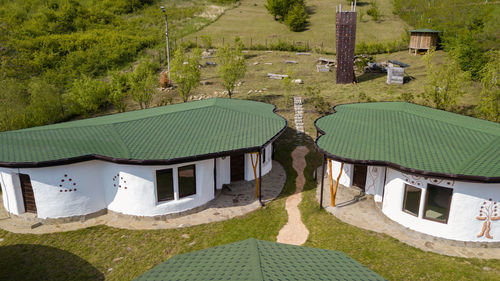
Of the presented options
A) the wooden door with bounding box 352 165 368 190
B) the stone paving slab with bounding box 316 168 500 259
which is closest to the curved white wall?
the stone paving slab with bounding box 316 168 500 259

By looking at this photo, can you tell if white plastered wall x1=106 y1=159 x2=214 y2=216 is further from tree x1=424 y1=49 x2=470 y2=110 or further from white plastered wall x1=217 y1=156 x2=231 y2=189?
tree x1=424 y1=49 x2=470 y2=110

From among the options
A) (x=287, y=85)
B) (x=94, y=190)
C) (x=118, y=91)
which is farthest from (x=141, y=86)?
(x=94, y=190)

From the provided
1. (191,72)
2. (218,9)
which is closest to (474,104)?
(191,72)

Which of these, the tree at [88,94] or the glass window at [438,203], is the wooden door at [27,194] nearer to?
the tree at [88,94]

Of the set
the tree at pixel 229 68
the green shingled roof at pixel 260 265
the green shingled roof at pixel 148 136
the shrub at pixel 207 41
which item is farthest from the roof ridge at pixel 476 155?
the shrub at pixel 207 41

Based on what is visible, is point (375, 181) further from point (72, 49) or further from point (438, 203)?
point (72, 49)

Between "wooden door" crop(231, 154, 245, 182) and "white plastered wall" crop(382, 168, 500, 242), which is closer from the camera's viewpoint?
"white plastered wall" crop(382, 168, 500, 242)

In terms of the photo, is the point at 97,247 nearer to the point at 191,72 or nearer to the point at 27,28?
the point at 191,72
